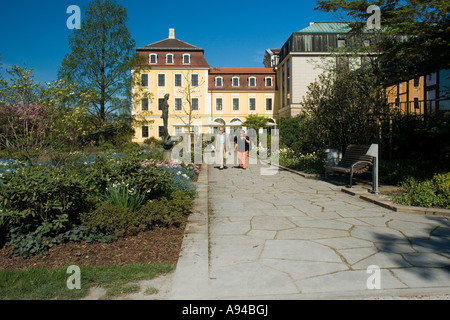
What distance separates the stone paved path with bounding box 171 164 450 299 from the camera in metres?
2.89

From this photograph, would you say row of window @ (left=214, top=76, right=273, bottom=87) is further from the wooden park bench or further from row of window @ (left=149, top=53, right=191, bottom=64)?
the wooden park bench

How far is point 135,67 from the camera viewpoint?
1300 inches

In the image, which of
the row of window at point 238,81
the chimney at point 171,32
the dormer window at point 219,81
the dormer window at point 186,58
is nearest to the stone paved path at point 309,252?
the dormer window at point 219,81

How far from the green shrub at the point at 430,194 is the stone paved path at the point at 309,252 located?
52 centimetres

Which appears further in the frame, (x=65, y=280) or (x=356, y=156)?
(x=356, y=156)

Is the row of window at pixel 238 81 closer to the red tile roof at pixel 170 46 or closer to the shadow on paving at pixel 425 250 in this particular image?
the red tile roof at pixel 170 46

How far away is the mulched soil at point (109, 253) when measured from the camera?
3572 millimetres

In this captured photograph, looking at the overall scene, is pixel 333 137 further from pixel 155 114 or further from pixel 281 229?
pixel 155 114

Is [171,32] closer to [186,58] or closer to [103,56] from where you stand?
[186,58]

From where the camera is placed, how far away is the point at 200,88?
156 ft

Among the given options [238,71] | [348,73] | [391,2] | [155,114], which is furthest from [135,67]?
[391,2]

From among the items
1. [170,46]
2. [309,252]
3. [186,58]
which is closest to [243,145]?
[309,252]

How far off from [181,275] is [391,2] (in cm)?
838

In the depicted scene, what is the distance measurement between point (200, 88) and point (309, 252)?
45.3 m
